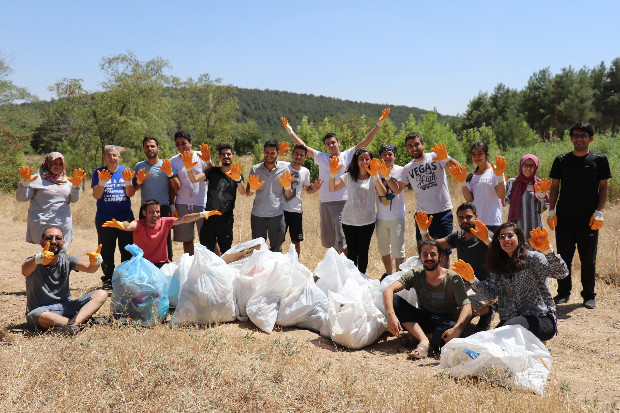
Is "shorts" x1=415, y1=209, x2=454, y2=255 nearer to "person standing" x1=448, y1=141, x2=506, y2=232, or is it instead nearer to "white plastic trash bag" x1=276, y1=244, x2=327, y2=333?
"person standing" x1=448, y1=141, x2=506, y2=232

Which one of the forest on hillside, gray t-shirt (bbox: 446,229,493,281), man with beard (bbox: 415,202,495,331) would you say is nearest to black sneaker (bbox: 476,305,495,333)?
man with beard (bbox: 415,202,495,331)

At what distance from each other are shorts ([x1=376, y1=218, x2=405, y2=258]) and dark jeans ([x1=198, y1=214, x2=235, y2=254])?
1.59m

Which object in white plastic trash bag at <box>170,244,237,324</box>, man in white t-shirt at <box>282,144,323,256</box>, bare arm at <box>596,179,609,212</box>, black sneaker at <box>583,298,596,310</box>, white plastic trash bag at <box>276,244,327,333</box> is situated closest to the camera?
white plastic trash bag at <box>170,244,237,324</box>

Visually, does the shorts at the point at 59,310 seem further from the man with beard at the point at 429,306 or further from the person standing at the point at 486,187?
the person standing at the point at 486,187

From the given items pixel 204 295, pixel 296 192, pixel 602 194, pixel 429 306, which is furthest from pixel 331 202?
pixel 602 194

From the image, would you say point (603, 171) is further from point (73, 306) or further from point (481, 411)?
point (73, 306)

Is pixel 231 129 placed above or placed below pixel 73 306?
above

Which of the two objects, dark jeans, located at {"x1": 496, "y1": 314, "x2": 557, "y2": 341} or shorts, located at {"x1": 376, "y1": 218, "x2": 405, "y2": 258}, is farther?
shorts, located at {"x1": 376, "y1": 218, "x2": 405, "y2": 258}

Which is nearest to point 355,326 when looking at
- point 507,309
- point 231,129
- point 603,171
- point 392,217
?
point 507,309

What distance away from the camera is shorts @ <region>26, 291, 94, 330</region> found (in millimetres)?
3805

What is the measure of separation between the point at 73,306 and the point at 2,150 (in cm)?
1552

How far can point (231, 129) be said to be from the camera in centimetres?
3419

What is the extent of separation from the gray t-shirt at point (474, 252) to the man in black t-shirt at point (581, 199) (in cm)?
110

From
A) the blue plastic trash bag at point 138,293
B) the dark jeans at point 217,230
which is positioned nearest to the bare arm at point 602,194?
the dark jeans at point 217,230
